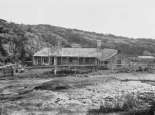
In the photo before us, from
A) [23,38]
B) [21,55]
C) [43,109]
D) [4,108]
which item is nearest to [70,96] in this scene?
[43,109]

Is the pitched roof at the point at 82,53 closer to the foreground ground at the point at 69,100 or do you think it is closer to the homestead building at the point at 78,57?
the homestead building at the point at 78,57

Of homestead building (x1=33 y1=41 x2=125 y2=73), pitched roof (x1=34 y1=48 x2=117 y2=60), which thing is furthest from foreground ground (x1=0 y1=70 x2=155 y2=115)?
pitched roof (x1=34 y1=48 x2=117 y2=60)

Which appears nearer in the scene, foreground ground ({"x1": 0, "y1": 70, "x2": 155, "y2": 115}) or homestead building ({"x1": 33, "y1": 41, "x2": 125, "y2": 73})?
foreground ground ({"x1": 0, "y1": 70, "x2": 155, "y2": 115})

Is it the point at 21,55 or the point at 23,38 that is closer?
the point at 21,55

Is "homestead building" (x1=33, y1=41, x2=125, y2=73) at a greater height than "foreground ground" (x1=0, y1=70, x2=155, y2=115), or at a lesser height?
greater

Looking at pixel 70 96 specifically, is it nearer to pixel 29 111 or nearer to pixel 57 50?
pixel 29 111

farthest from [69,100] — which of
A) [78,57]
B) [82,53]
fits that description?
→ [82,53]

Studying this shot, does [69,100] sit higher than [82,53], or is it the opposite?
[82,53]

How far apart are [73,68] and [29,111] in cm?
2408

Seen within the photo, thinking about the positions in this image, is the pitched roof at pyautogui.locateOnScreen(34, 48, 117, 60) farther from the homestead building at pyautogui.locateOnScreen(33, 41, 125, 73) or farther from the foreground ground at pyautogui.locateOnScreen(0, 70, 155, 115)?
the foreground ground at pyautogui.locateOnScreen(0, 70, 155, 115)

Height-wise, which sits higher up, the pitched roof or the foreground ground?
the pitched roof

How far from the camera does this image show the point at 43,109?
15391 millimetres

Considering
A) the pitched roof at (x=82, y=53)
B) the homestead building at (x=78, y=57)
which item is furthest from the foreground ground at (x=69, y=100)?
the pitched roof at (x=82, y=53)

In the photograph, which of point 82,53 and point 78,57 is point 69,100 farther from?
point 82,53
